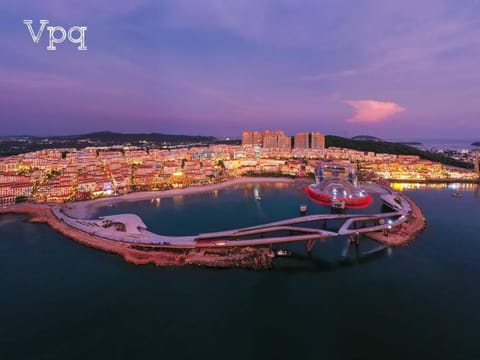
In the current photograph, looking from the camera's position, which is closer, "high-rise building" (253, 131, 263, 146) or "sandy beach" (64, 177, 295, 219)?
"sandy beach" (64, 177, 295, 219)

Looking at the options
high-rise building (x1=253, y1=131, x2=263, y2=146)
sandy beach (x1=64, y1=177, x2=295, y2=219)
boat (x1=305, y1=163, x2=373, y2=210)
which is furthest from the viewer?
high-rise building (x1=253, y1=131, x2=263, y2=146)

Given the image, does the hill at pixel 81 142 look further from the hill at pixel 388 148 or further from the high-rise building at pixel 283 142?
the hill at pixel 388 148

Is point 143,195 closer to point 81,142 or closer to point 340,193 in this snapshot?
point 340,193

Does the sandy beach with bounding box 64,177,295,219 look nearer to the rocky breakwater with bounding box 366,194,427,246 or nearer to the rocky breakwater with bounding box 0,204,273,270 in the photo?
the rocky breakwater with bounding box 0,204,273,270

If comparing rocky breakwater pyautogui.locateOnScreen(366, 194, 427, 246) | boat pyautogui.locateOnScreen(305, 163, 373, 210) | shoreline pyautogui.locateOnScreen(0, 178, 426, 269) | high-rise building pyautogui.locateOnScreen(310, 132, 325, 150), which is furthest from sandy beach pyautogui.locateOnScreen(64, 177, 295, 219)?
high-rise building pyautogui.locateOnScreen(310, 132, 325, 150)

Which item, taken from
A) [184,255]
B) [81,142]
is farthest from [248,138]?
[184,255]

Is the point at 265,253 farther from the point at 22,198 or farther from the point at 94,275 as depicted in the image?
the point at 22,198
